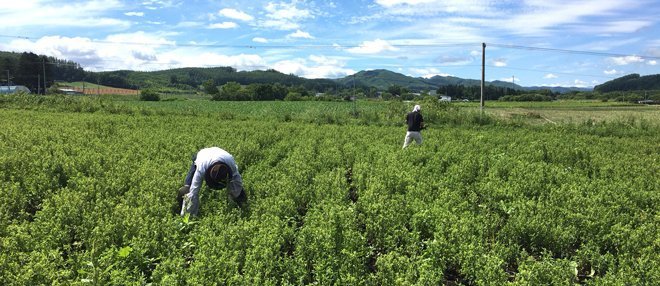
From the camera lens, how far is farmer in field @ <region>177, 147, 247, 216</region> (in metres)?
6.70

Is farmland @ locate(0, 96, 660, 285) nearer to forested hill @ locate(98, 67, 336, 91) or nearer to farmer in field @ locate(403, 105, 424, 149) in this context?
farmer in field @ locate(403, 105, 424, 149)

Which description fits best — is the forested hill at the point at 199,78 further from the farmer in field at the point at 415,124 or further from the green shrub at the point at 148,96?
the farmer in field at the point at 415,124

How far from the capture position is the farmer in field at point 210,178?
22.0 ft

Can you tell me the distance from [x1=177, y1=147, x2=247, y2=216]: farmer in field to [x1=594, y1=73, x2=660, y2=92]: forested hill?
103129 mm

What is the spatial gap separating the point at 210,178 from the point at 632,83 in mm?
115864

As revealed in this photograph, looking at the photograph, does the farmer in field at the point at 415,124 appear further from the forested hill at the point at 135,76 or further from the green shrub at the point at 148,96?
the green shrub at the point at 148,96

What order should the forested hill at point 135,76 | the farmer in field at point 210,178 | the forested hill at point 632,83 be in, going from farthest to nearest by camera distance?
the forested hill at point 632,83, the forested hill at point 135,76, the farmer in field at point 210,178

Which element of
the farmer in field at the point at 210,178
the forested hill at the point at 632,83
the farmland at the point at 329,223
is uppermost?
the forested hill at the point at 632,83

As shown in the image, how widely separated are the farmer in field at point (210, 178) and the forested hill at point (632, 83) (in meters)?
103

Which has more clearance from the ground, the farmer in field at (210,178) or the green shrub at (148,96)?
the green shrub at (148,96)

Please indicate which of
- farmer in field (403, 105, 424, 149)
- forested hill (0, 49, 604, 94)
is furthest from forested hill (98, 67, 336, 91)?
farmer in field (403, 105, 424, 149)

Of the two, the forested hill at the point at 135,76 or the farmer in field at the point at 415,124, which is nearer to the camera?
the farmer in field at the point at 415,124

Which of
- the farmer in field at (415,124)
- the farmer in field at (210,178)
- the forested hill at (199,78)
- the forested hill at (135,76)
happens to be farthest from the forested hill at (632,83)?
the farmer in field at (210,178)

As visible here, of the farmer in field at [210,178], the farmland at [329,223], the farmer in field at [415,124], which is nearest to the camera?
the farmland at [329,223]
